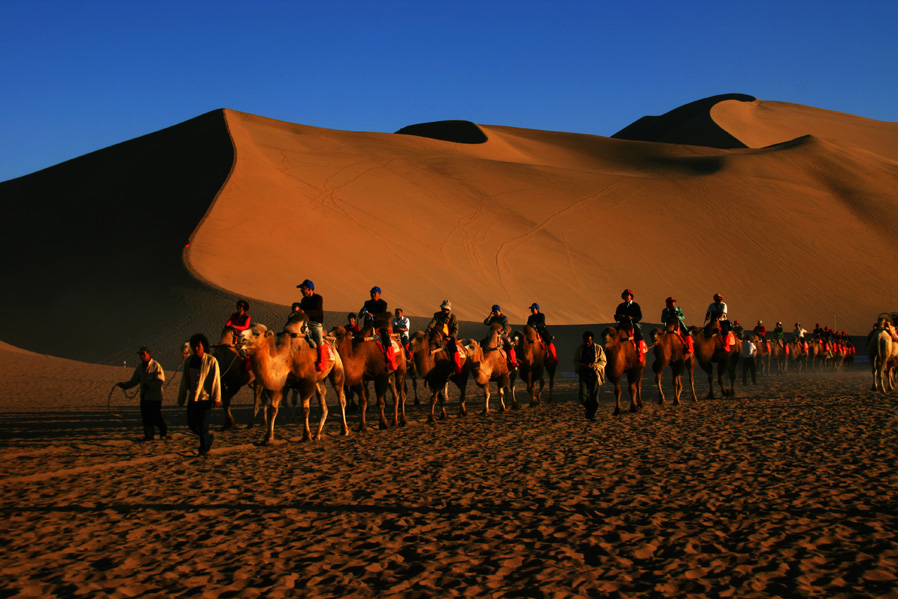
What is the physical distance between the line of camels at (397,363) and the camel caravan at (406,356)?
20 millimetres

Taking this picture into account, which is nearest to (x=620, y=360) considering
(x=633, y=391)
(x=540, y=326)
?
(x=633, y=391)

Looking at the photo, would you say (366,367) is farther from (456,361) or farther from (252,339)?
(252,339)

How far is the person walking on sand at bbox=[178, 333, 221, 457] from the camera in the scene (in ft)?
35.9

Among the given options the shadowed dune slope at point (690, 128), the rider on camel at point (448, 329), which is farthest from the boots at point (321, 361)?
the shadowed dune slope at point (690, 128)

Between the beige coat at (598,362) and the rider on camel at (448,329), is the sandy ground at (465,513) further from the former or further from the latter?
the rider on camel at (448,329)

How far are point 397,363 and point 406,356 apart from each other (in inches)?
44.0

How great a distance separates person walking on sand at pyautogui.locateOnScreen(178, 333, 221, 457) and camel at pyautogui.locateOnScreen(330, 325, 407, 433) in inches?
119

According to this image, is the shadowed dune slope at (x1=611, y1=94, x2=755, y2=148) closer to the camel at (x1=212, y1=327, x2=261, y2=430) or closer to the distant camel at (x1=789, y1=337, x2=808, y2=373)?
the distant camel at (x1=789, y1=337, x2=808, y2=373)

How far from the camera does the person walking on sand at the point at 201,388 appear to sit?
1095cm

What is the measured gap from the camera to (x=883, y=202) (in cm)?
7331

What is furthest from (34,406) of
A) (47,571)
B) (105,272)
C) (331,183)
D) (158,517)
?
(331,183)

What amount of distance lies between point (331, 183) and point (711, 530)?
57.0 meters

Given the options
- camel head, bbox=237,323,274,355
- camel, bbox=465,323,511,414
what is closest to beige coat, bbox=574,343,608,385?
camel, bbox=465,323,511,414

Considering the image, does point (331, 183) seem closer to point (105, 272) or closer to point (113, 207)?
point (113, 207)
